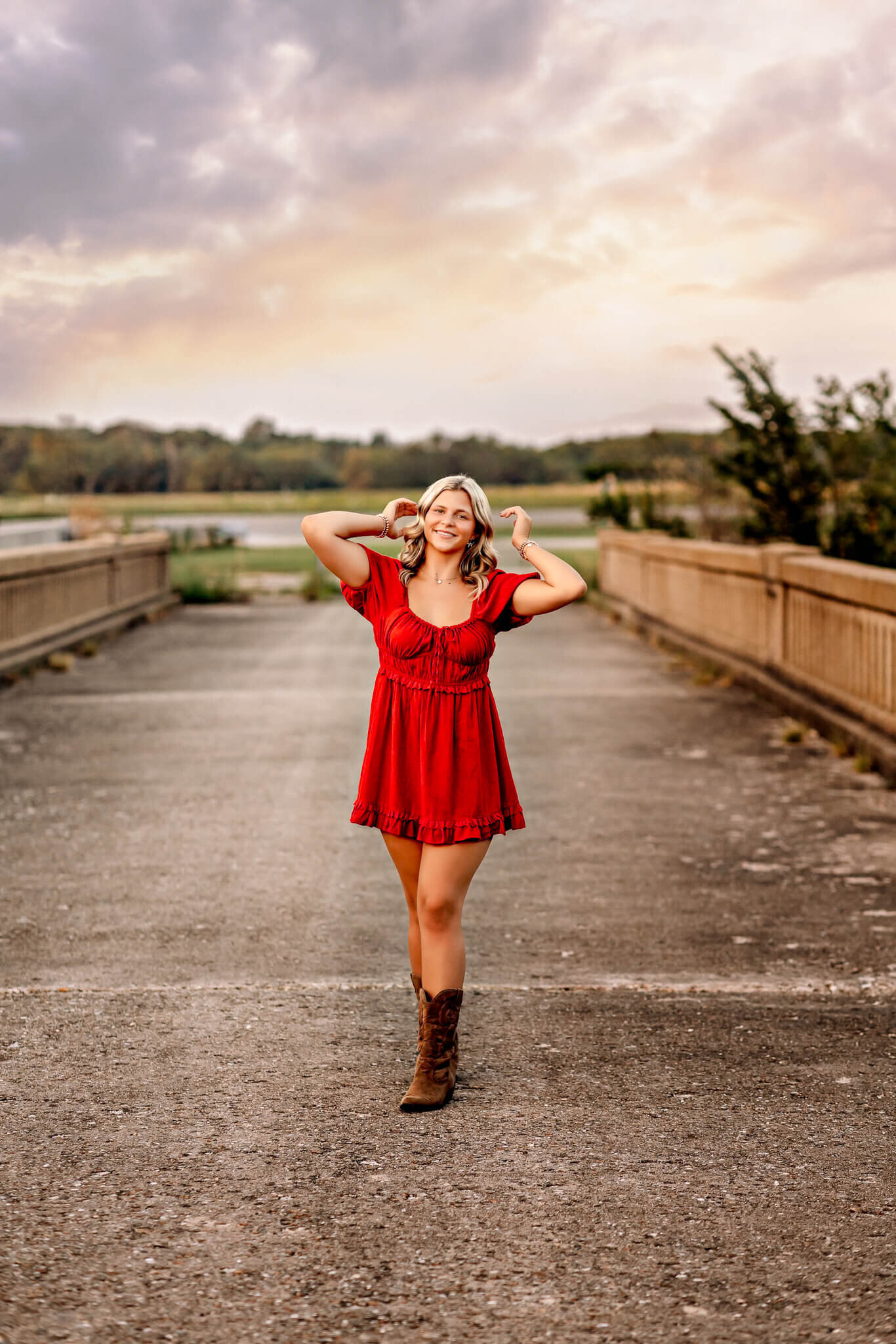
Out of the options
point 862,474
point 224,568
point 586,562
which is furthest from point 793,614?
point 586,562

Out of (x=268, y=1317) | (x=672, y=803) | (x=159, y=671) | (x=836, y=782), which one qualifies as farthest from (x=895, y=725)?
(x=159, y=671)

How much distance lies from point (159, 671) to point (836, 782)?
831 cm

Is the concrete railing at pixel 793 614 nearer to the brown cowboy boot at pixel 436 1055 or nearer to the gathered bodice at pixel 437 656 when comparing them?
the gathered bodice at pixel 437 656

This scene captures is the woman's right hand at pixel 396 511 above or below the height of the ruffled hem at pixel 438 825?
above

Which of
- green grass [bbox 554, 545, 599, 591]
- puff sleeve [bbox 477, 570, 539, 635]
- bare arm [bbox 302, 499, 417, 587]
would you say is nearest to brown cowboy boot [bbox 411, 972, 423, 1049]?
puff sleeve [bbox 477, 570, 539, 635]

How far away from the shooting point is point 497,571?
16.3 feet

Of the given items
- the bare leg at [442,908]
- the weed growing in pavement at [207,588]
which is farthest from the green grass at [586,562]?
the bare leg at [442,908]

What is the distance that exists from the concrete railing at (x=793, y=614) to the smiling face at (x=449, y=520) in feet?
18.8

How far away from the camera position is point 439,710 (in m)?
4.64

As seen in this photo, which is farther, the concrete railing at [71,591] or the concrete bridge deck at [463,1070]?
the concrete railing at [71,591]

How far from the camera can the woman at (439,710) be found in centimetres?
461

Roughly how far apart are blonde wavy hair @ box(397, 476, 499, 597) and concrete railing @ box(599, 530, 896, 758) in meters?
5.65

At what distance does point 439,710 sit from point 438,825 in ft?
1.07

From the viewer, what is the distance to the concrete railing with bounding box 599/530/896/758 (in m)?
10.3
